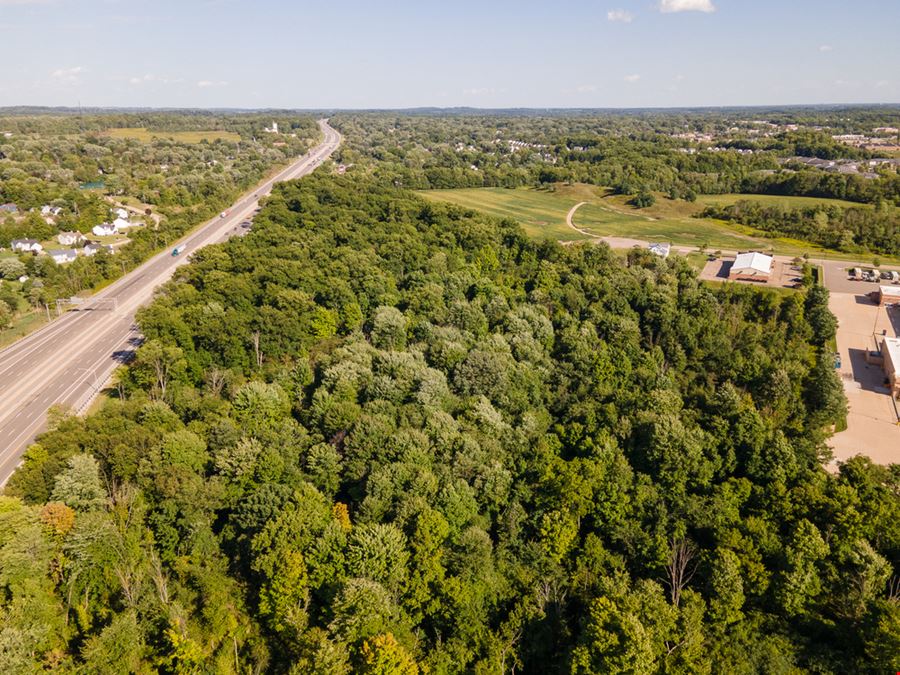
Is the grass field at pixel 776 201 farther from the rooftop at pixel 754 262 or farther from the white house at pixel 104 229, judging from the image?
the white house at pixel 104 229

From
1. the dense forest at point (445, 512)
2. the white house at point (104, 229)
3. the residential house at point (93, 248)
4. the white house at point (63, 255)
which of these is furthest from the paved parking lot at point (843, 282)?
the white house at point (104, 229)

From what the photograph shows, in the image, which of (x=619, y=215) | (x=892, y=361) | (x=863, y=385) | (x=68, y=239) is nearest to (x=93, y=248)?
(x=68, y=239)

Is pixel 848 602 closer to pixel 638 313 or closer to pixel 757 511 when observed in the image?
pixel 757 511

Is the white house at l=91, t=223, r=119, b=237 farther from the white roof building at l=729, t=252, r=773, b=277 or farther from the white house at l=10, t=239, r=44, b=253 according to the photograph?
the white roof building at l=729, t=252, r=773, b=277

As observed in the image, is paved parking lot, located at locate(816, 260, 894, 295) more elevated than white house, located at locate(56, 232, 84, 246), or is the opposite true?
white house, located at locate(56, 232, 84, 246)

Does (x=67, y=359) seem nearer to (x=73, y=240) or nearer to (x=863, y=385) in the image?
(x=73, y=240)

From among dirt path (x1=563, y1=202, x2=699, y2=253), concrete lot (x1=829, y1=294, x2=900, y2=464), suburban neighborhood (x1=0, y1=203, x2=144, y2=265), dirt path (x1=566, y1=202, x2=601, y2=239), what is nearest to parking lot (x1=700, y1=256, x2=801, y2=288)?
concrete lot (x1=829, y1=294, x2=900, y2=464)
